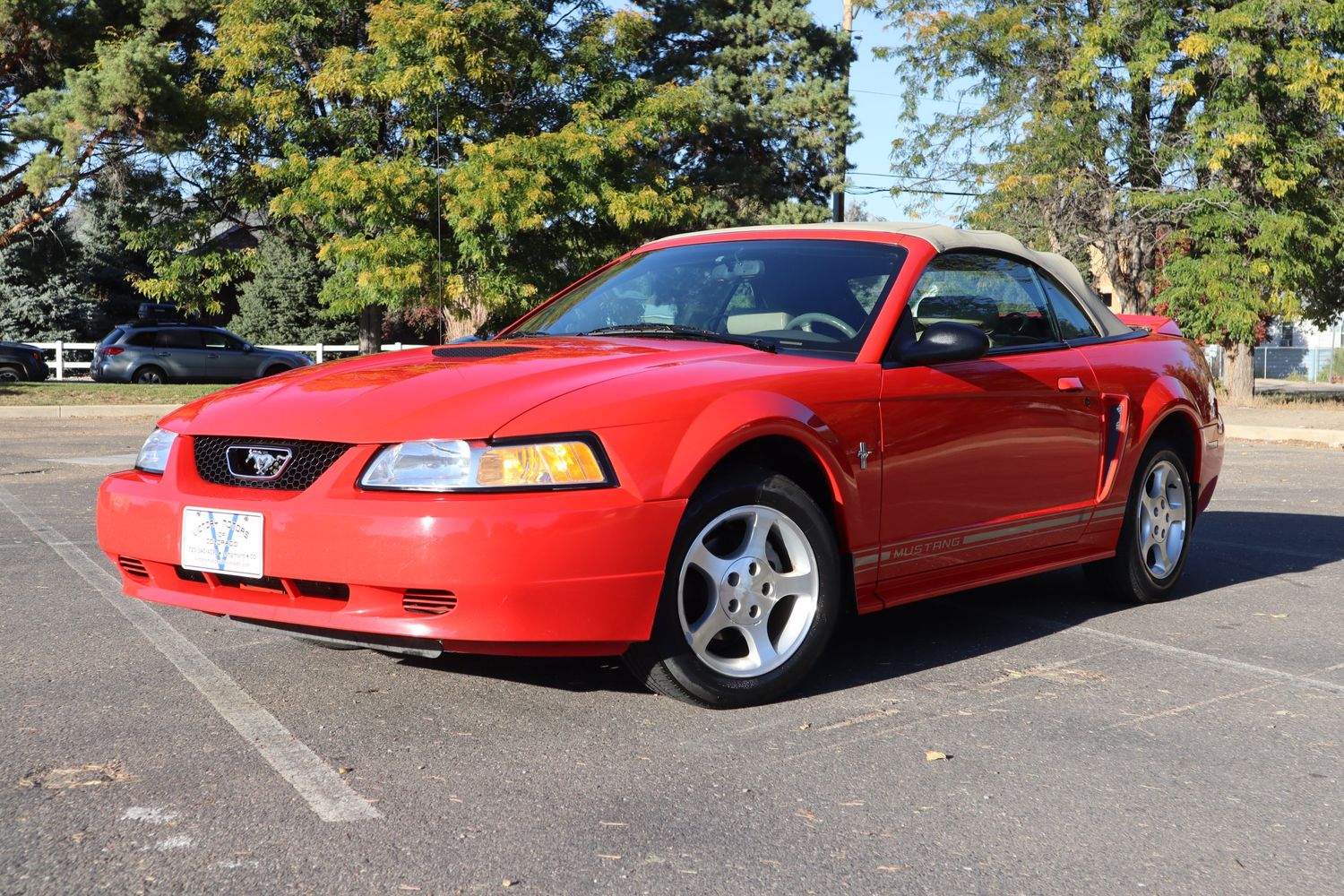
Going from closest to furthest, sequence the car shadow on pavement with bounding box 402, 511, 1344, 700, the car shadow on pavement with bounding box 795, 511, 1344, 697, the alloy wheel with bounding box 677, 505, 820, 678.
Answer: the alloy wheel with bounding box 677, 505, 820, 678 < the car shadow on pavement with bounding box 402, 511, 1344, 700 < the car shadow on pavement with bounding box 795, 511, 1344, 697

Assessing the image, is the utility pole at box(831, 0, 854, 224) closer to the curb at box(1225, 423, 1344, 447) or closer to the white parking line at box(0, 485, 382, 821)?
the curb at box(1225, 423, 1344, 447)

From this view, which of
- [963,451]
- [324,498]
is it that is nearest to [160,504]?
[324,498]

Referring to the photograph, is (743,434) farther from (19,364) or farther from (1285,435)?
(19,364)

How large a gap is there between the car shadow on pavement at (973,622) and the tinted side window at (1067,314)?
1.16 meters

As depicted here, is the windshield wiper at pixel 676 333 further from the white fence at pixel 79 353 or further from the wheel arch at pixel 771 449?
the white fence at pixel 79 353

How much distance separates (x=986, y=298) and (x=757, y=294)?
988 millimetres

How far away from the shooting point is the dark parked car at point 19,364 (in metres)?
32.4

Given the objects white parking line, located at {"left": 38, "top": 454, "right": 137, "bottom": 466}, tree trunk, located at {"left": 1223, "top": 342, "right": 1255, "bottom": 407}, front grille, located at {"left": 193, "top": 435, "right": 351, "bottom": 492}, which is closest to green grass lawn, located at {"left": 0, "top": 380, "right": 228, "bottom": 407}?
white parking line, located at {"left": 38, "top": 454, "right": 137, "bottom": 466}

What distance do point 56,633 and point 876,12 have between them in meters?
26.7

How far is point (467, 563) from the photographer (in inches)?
144

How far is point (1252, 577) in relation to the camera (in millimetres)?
6844

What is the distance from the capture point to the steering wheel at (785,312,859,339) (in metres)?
4.78

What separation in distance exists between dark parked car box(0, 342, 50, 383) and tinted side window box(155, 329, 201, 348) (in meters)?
4.02

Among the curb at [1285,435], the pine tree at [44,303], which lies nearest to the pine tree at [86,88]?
the pine tree at [44,303]
